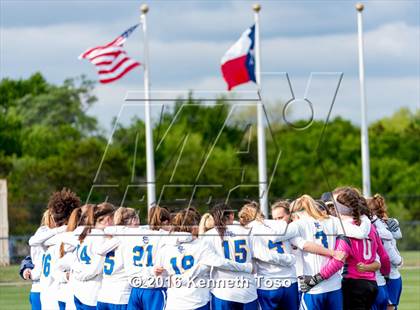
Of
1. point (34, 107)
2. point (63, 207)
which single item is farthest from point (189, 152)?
point (63, 207)

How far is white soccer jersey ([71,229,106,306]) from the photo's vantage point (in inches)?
441

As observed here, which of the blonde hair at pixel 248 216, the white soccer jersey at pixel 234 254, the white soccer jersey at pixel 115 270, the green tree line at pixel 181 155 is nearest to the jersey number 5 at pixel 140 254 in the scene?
the white soccer jersey at pixel 115 270

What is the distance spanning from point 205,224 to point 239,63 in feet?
53.5

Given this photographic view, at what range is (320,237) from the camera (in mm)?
11031

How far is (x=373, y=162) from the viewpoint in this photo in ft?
167

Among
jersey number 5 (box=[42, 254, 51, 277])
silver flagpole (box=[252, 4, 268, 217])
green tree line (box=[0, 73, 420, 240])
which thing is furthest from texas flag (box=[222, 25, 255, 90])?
jersey number 5 (box=[42, 254, 51, 277])

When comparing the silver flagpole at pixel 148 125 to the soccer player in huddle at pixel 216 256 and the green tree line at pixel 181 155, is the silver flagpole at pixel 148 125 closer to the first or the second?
the green tree line at pixel 181 155

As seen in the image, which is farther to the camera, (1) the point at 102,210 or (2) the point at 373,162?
(2) the point at 373,162

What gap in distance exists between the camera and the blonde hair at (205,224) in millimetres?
10539

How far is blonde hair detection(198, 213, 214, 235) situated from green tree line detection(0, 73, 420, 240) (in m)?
20.2

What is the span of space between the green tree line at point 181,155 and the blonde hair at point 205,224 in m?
20.2

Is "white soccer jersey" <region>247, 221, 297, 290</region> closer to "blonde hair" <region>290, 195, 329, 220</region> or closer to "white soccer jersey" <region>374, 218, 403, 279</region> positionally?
"blonde hair" <region>290, 195, 329, 220</region>

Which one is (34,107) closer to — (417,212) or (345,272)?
(417,212)

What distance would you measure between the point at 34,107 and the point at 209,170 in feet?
78.4
